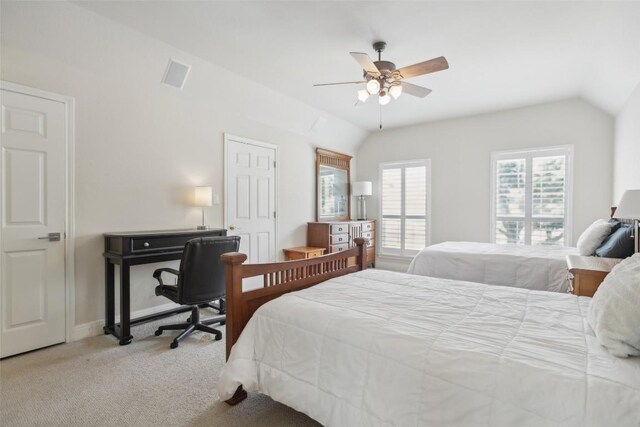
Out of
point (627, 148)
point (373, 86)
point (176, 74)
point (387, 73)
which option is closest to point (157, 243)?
point (176, 74)

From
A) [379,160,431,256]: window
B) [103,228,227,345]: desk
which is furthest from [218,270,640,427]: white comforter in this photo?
[379,160,431,256]: window

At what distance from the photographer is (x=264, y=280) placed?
6.89 feet

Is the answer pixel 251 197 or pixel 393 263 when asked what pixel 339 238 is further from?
pixel 251 197

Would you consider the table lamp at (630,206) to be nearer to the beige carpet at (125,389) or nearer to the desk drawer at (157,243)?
the beige carpet at (125,389)

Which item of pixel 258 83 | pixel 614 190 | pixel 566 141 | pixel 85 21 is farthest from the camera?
pixel 566 141

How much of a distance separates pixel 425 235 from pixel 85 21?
210 inches

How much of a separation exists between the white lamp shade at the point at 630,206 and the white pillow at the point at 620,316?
3.48ft

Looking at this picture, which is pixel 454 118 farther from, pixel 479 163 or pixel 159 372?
pixel 159 372

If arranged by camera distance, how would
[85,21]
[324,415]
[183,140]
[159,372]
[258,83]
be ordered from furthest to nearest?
[258,83], [183,140], [85,21], [159,372], [324,415]

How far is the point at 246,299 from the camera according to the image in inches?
76.8

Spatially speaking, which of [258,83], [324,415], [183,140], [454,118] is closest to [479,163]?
[454,118]

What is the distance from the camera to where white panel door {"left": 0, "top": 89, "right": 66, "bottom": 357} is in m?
2.51

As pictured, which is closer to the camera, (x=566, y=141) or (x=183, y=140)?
(x=183, y=140)

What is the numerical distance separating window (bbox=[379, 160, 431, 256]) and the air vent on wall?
395 cm
